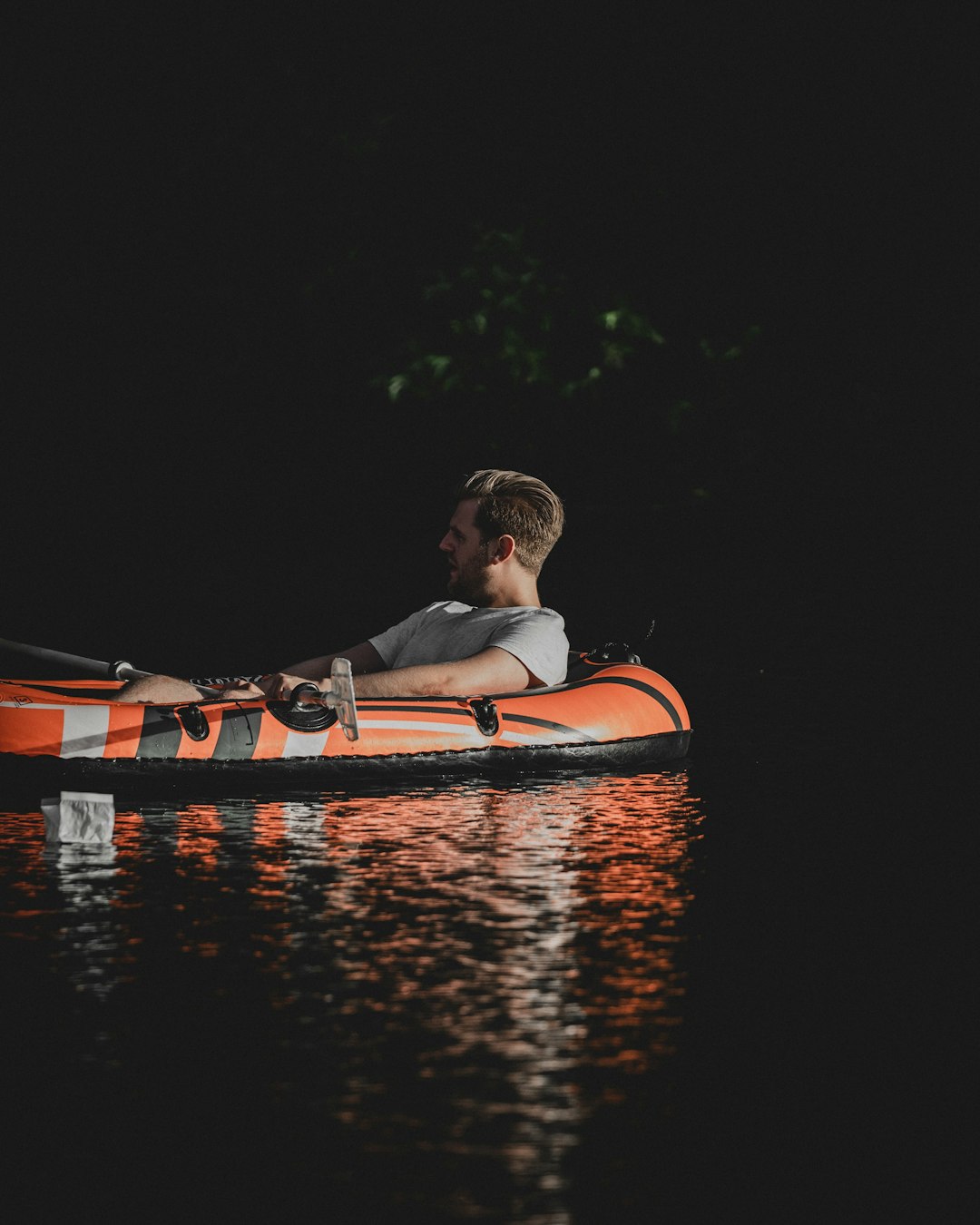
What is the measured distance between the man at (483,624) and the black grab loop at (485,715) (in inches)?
3.6

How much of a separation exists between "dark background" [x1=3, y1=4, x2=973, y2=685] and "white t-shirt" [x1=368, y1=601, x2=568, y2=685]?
493 inches

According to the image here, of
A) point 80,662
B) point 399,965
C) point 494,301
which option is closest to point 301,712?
point 80,662

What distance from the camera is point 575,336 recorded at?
2528 centimetres

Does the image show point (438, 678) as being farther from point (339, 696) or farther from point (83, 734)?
point (83, 734)

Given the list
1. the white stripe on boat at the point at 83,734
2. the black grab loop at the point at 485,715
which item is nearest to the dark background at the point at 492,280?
the black grab loop at the point at 485,715

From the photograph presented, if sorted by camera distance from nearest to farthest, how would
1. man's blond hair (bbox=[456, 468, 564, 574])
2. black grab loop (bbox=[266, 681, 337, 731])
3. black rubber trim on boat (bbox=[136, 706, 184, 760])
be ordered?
black rubber trim on boat (bbox=[136, 706, 184, 760])
black grab loop (bbox=[266, 681, 337, 731])
man's blond hair (bbox=[456, 468, 564, 574])

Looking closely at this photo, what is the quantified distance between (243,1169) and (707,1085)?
0.93 metres

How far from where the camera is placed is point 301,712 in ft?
24.9

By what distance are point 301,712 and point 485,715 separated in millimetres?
765

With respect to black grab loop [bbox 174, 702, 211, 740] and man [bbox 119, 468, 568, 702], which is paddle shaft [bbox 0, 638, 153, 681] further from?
black grab loop [bbox 174, 702, 211, 740]

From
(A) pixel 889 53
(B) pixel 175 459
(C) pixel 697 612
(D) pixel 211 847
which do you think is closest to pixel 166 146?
(B) pixel 175 459

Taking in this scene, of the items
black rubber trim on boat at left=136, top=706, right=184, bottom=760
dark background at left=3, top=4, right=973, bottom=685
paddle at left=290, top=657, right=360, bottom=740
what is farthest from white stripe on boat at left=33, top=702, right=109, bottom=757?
dark background at left=3, top=4, right=973, bottom=685

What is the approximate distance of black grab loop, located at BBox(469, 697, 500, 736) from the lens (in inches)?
311

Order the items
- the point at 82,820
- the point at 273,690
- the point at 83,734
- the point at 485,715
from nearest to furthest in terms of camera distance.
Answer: the point at 82,820 < the point at 83,734 < the point at 273,690 < the point at 485,715
